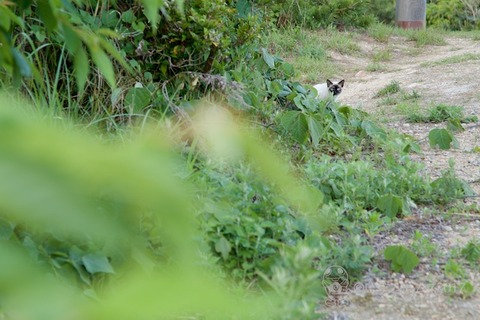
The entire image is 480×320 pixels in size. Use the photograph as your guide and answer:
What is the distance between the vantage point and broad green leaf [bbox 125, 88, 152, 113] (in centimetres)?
389

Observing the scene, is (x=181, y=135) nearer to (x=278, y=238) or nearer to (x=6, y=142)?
(x=278, y=238)

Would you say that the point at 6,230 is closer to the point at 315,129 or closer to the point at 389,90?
the point at 315,129

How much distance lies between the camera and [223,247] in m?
2.67

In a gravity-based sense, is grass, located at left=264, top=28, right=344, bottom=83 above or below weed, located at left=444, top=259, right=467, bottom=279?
below

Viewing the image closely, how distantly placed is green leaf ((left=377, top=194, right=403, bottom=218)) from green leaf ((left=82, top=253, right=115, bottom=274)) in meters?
1.53

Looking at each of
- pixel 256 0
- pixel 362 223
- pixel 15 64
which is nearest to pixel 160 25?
pixel 256 0

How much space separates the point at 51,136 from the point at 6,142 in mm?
42

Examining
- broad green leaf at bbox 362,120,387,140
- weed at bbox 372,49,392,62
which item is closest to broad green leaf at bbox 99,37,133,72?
broad green leaf at bbox 362,120,387,140

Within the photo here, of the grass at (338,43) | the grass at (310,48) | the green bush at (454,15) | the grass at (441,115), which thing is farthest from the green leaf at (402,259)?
the green bush at (454,15)

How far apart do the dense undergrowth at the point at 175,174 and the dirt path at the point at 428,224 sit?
127 mm

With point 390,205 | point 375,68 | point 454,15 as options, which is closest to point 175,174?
point 390,205

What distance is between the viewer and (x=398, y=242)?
3.27m

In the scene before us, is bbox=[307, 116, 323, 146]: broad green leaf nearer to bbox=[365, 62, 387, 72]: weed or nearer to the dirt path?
the dirt path

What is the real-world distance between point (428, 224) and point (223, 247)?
4.05 ft
